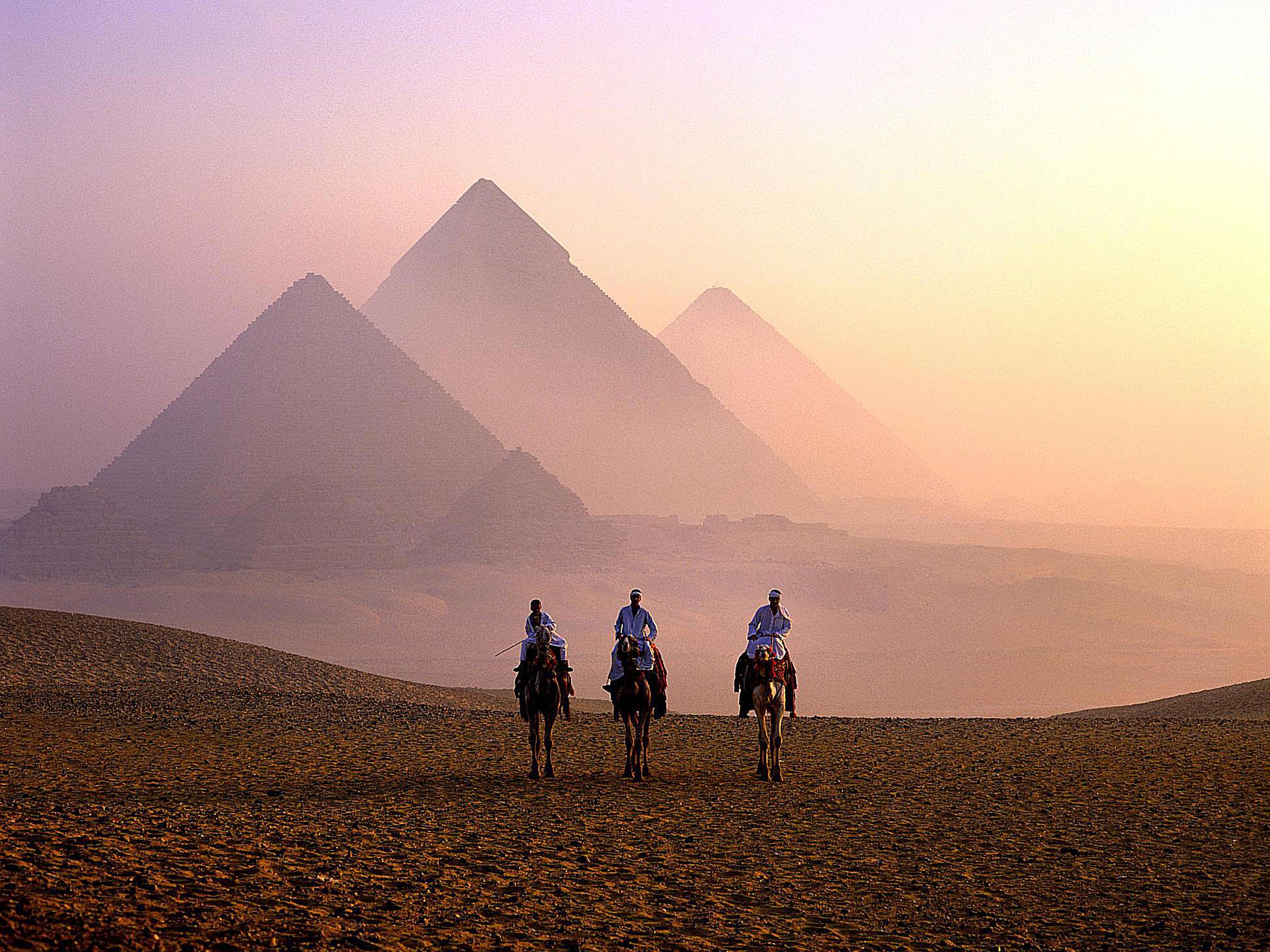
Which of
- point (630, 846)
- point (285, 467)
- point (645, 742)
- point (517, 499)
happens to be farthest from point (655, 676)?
point (285, 467)

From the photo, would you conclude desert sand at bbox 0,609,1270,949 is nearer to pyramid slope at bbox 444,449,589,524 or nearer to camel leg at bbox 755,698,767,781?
camel leg at bbox 755,698,767,781

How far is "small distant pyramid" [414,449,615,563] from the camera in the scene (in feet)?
325

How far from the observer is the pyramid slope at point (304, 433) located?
4294 inches

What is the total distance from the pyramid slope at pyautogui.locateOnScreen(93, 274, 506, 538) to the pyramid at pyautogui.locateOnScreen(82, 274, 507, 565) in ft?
0.37

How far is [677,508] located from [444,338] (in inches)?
1458

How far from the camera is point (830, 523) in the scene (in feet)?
642

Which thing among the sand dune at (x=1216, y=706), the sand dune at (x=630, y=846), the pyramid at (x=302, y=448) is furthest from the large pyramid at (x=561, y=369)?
the sand dune at (x=630, y=846)

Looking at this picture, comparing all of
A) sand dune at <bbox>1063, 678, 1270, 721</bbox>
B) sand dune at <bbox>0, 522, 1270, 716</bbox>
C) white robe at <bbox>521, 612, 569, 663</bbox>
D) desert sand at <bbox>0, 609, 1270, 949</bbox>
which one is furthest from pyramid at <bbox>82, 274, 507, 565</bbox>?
white robe at <bbox>521, 612, 569, 663</bbox>

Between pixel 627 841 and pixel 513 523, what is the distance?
91.2m

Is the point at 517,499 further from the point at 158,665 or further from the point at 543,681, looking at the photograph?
the point at 543,681

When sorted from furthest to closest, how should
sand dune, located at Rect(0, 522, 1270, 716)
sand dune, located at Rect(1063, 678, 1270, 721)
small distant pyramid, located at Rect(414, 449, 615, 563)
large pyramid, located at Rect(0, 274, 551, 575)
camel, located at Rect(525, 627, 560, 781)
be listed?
small distant pyramid, located at Rect(414, 449, 615, 563), large pyramid, located at Rect(0, 274, 551, 575), sand dune, located at Rect(0, 522, 1270, 716), sand dune, located at Rect(1063, 678, 1270, 721), camel, located at Rect(525, 627, 560, 781)

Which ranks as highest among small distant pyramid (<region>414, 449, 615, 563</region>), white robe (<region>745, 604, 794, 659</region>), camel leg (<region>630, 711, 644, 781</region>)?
small distant pyramid (<region>414, 449, 615, 563</region>)

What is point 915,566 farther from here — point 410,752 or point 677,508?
point 410,752

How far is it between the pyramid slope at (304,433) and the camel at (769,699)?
96.3 metres
